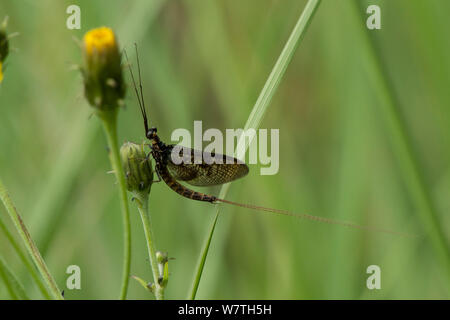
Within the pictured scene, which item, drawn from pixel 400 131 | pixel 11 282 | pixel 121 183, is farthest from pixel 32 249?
pixel 400 131

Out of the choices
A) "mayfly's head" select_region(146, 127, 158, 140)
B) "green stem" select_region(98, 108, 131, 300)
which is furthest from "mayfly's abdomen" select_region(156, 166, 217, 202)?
"green stem" select_region(98, 108, 131, 300)

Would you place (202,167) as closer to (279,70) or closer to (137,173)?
(137,173)

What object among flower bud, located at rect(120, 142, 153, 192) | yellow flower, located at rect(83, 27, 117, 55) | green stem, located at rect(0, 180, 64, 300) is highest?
yellow flower, located at rect(83, 27, 117, 55)

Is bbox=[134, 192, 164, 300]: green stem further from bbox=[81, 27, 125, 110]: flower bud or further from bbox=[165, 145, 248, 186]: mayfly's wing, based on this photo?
bbox=[81, 27, 125, 110]: flower bud

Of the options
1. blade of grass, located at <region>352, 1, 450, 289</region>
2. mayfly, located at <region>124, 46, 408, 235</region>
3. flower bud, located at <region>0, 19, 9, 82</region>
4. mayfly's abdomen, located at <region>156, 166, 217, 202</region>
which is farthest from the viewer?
mayfly's abdomen, located at <region>156, 166, 217, 202</region>

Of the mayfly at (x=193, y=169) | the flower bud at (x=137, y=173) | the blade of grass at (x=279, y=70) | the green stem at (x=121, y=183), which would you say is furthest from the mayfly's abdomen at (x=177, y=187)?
the green stem at (x=121, y=183)

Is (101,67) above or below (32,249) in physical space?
above

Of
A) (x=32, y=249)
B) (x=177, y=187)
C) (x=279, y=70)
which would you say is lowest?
(x=32, y=249)
